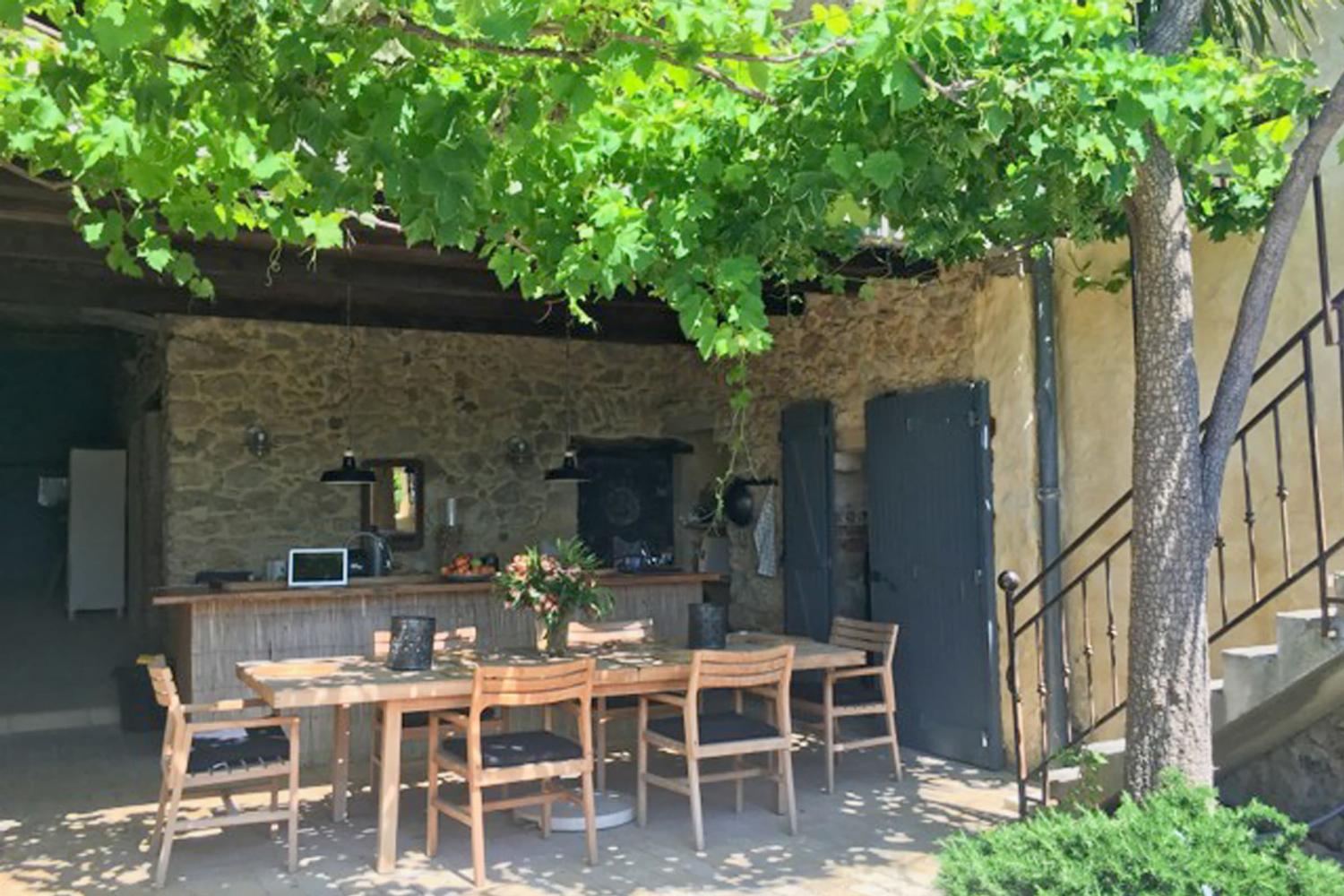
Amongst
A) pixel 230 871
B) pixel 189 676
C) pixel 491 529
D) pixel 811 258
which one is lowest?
pixel 230 871

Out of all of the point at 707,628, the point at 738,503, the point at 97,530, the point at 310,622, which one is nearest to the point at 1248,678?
the point at 707,628

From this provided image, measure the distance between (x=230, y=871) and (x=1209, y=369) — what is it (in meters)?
4.53

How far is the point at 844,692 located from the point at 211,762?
3593 millimetres

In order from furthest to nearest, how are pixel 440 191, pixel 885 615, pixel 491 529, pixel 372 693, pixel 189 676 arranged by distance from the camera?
pixel 491 529, pixel 885 615, pixel 189 676, pixel 372 693, pixel 440 191

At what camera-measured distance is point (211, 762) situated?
14.0 ft

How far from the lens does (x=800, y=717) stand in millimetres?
6648

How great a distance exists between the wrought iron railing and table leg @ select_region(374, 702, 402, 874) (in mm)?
2355

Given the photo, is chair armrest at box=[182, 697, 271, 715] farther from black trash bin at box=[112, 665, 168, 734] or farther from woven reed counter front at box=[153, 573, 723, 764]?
Result: black trash bin at box=[112, 665, 168, 734]

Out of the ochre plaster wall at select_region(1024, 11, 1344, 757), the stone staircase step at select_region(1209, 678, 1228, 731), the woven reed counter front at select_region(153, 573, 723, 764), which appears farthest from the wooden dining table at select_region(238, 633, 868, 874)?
the stone staircase step at select_region(1209, 678, 1228, 731)

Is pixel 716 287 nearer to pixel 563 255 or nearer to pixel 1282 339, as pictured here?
pixel 563 255

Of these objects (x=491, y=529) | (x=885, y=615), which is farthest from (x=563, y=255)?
(x=491, y=529)

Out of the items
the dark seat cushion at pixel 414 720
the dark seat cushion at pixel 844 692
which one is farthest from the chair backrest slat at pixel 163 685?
the dark seat cushion at pixel 844 692

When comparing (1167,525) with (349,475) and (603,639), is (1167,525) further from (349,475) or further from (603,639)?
(349,475)

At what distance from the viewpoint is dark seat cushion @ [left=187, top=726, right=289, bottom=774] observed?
14.0 ft
